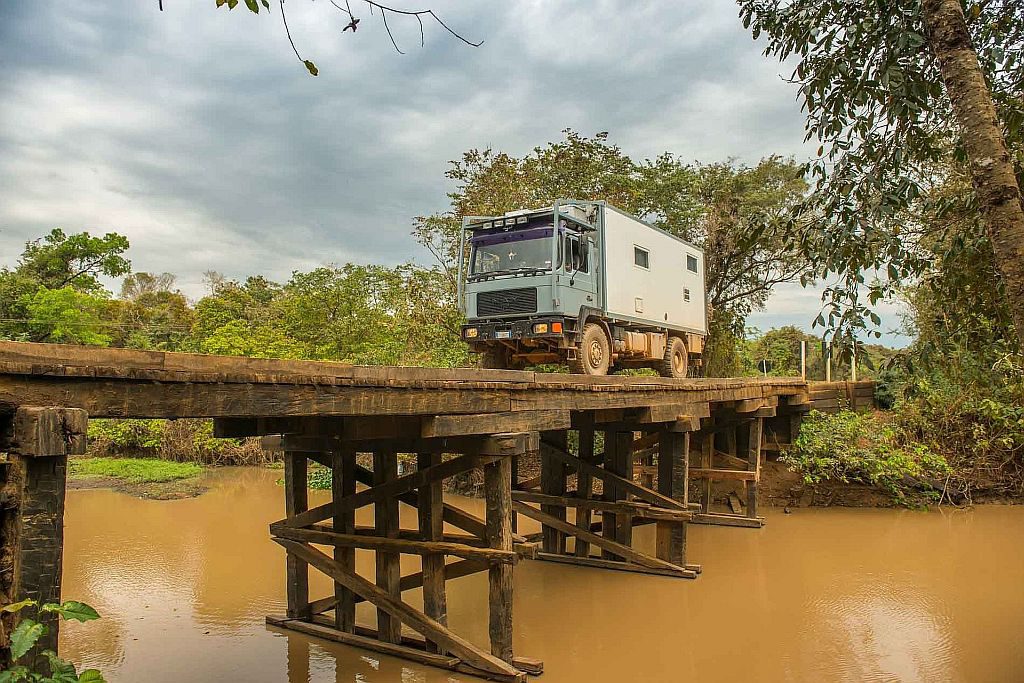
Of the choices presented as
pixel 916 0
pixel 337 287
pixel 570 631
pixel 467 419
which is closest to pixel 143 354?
pixel 467 419

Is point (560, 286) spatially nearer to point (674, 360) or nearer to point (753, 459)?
point (674, 360)

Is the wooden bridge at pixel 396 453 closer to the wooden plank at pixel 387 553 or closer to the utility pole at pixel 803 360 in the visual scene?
the wooden plank at pixel 387 553

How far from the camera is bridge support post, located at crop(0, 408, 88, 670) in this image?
2.80m

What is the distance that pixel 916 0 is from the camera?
14.6ft

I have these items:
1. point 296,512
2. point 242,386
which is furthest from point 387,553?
point 242,386

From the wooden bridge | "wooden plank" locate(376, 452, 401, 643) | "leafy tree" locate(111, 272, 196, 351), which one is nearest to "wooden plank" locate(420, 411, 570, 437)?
the wooden bridge

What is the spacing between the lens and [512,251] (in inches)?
415

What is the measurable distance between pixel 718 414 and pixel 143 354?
1000 centimetres

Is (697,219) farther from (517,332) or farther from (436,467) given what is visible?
(436,467)

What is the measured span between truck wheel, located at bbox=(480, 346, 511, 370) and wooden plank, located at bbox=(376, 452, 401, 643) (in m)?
4.39

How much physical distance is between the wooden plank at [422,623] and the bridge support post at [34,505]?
3.42 metres

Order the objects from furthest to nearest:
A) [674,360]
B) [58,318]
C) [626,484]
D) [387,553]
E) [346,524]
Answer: [58,318]
[674,360]
[626,484]
[346,524]
[387,553]

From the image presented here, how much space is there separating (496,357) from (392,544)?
5.25 metres

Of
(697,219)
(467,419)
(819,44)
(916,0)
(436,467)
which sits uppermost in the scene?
(697,219)
